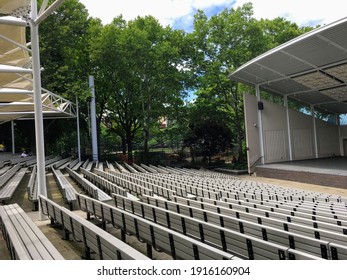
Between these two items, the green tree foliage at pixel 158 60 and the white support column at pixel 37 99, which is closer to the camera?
the white support column at pixel 37 99

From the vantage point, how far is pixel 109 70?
25391mm

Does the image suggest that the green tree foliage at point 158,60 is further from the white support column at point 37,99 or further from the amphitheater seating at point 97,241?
the amphitheater seating at point 97,241

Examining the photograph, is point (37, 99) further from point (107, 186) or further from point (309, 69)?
point (309, 69)

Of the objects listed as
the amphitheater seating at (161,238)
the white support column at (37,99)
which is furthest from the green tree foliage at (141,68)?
the amphitheater seating at (161,238)

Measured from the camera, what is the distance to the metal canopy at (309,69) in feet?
44.0

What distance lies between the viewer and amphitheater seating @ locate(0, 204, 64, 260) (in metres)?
3.52

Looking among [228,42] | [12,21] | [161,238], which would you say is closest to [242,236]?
[161,238]

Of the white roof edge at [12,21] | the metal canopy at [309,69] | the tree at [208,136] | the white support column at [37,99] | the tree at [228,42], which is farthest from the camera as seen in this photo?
the tree at [208,136]

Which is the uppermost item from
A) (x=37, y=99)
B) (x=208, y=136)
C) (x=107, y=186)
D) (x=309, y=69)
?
(x=309, y=69)

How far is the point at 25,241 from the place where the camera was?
4.05m

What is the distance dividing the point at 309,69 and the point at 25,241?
17.7 m

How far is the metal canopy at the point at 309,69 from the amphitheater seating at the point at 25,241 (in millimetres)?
12986

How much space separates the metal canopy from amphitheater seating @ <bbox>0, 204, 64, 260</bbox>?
12986 mm

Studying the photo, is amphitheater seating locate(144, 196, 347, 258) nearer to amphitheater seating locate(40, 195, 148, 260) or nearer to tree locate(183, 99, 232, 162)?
amphitheater seating locate(40, 195, 148, 260)
